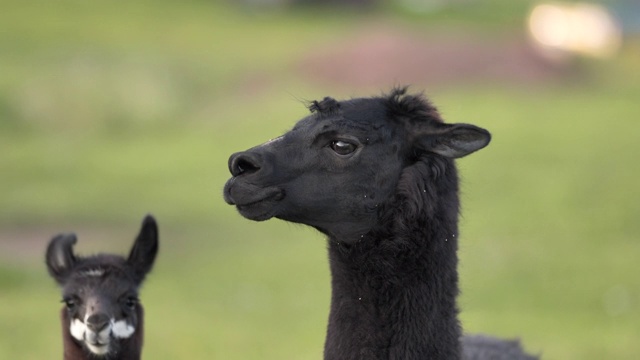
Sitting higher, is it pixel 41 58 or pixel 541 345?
pixel 41 58

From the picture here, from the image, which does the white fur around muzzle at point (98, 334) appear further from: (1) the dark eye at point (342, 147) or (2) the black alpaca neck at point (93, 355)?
(1) the dark eye at point (342, 147)

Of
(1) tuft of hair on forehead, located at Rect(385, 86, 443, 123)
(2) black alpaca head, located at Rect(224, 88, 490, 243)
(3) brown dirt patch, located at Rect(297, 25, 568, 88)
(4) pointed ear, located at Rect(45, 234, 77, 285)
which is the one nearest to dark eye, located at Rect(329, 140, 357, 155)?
(2) black alpaca head, located at Rect(224, 88, 490, 243)

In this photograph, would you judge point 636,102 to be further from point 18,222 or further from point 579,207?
point 18,222

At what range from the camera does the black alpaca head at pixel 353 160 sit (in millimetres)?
7516

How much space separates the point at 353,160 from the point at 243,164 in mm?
628

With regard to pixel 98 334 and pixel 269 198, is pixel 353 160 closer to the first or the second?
pixel 269 198

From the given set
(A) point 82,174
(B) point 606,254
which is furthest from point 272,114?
(B) point 606,254

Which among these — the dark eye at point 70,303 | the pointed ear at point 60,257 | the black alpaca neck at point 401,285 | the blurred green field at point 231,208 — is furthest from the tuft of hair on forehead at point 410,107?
the pointed ear at point 60,257

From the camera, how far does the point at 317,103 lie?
302 inches

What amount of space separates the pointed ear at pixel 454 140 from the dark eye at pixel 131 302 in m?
2.88

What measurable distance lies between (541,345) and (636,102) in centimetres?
2142

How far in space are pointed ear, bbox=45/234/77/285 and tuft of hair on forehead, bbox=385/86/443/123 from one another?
3171 mm

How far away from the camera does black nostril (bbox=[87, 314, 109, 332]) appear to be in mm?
9164

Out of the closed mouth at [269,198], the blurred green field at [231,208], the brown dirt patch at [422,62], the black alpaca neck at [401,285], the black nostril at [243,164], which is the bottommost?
the black alpaca neck at [401,285]
